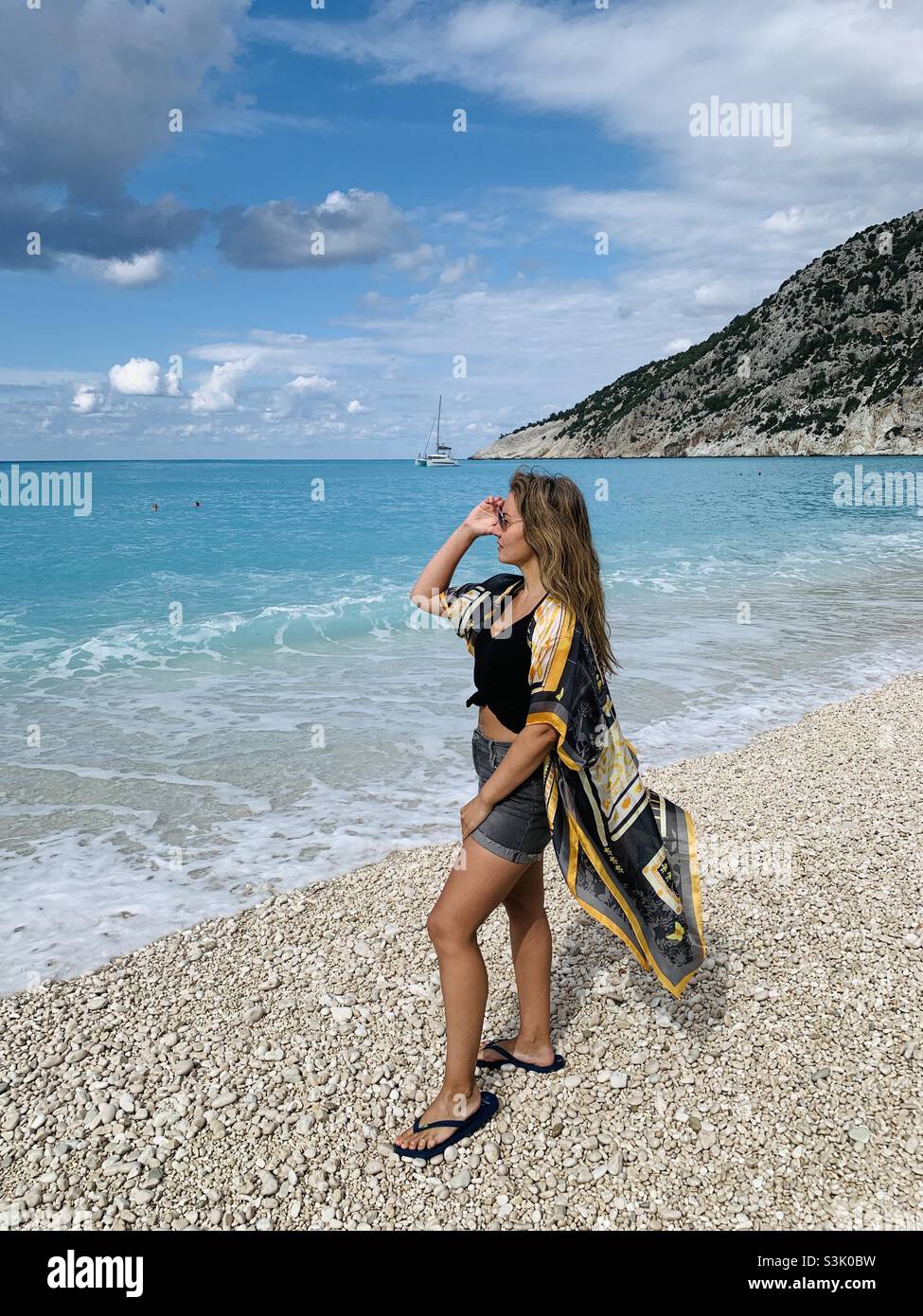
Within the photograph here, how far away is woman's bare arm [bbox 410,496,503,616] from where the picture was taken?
11.1 feet

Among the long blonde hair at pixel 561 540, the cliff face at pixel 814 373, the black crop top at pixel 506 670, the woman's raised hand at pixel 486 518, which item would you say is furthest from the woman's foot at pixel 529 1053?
the cliff face at pixel 814 373

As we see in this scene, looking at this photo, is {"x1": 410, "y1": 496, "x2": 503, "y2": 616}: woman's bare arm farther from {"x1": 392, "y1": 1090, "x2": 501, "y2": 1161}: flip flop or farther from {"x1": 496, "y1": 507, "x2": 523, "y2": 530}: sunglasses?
{"x1": 392, "y1": 1090, "x2": 501, "y2": 1161}: flip flop

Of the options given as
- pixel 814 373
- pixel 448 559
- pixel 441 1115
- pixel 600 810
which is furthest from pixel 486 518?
pixel 814 373

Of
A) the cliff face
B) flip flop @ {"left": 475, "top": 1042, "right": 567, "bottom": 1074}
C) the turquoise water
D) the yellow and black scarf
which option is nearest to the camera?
the yellow and black scarf

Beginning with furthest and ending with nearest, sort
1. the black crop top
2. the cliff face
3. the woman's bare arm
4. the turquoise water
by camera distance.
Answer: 1. the cliff face
2. the turquoise water
3. the woman's bare arm
4. the black crop top

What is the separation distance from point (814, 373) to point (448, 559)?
421 ft

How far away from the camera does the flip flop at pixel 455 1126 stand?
11.2ft

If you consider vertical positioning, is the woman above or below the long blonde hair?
below

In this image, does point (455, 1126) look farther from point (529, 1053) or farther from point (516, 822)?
point (516, 822)

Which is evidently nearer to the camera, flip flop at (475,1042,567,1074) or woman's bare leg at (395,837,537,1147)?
woman's bare leg at (395,837,537,1147)

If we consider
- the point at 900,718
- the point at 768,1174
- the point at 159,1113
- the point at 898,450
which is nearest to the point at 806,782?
the point at 900,718

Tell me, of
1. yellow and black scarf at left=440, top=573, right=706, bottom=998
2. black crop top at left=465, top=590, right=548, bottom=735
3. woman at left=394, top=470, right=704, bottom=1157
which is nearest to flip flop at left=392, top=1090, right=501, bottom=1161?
woman at left=394, top=470, right=704, bottom=1157

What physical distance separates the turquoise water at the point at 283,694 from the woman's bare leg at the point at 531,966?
284 cm

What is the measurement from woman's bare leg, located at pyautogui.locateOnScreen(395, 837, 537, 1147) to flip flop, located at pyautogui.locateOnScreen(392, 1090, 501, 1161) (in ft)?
0.05
